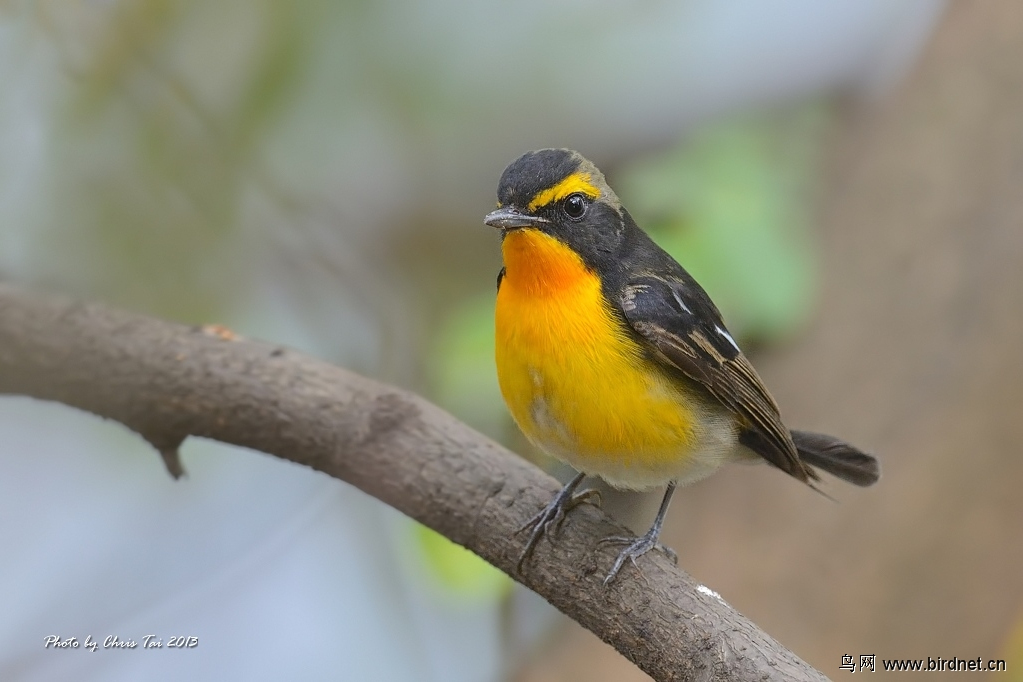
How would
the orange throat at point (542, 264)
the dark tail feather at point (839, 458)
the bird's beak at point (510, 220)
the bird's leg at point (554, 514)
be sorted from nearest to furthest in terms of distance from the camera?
the bird's beak at point (510, 220) → the orange throat at point (542, 264) → the bird's leg at point (554, 514) → the dark tail feather at point (839, 458)

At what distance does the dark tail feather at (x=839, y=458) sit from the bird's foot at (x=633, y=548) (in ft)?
2.26

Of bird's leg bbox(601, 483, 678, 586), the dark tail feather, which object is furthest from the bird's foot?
the dark tail feather

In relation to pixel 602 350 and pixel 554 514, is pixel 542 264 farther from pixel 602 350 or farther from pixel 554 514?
pixel 554 514

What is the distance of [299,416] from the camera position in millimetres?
3514

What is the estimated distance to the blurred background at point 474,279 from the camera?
332 cm

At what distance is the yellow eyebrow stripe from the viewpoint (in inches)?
121

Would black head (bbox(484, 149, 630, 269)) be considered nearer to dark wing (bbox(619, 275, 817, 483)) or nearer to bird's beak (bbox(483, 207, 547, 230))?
bird's beak (bbox(483, 207, 547, 230))

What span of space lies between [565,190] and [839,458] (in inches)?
54.3

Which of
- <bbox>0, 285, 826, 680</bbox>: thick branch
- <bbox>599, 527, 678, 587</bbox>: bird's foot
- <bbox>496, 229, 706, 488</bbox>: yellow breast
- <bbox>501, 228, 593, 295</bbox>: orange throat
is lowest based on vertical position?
<bbox>0, 285, 826, 680</bbox>: thick branch

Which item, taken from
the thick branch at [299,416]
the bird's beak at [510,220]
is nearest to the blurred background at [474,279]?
the thick branch at [299,416]

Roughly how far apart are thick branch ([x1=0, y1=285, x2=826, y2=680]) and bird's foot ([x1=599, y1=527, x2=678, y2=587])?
0.04m

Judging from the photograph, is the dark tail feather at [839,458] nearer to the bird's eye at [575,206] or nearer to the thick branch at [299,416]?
the thick branch at [299,416]

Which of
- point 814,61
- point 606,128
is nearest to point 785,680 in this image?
point 606,128

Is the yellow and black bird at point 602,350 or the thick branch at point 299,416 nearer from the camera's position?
the yellow and black bird at point 602,350
